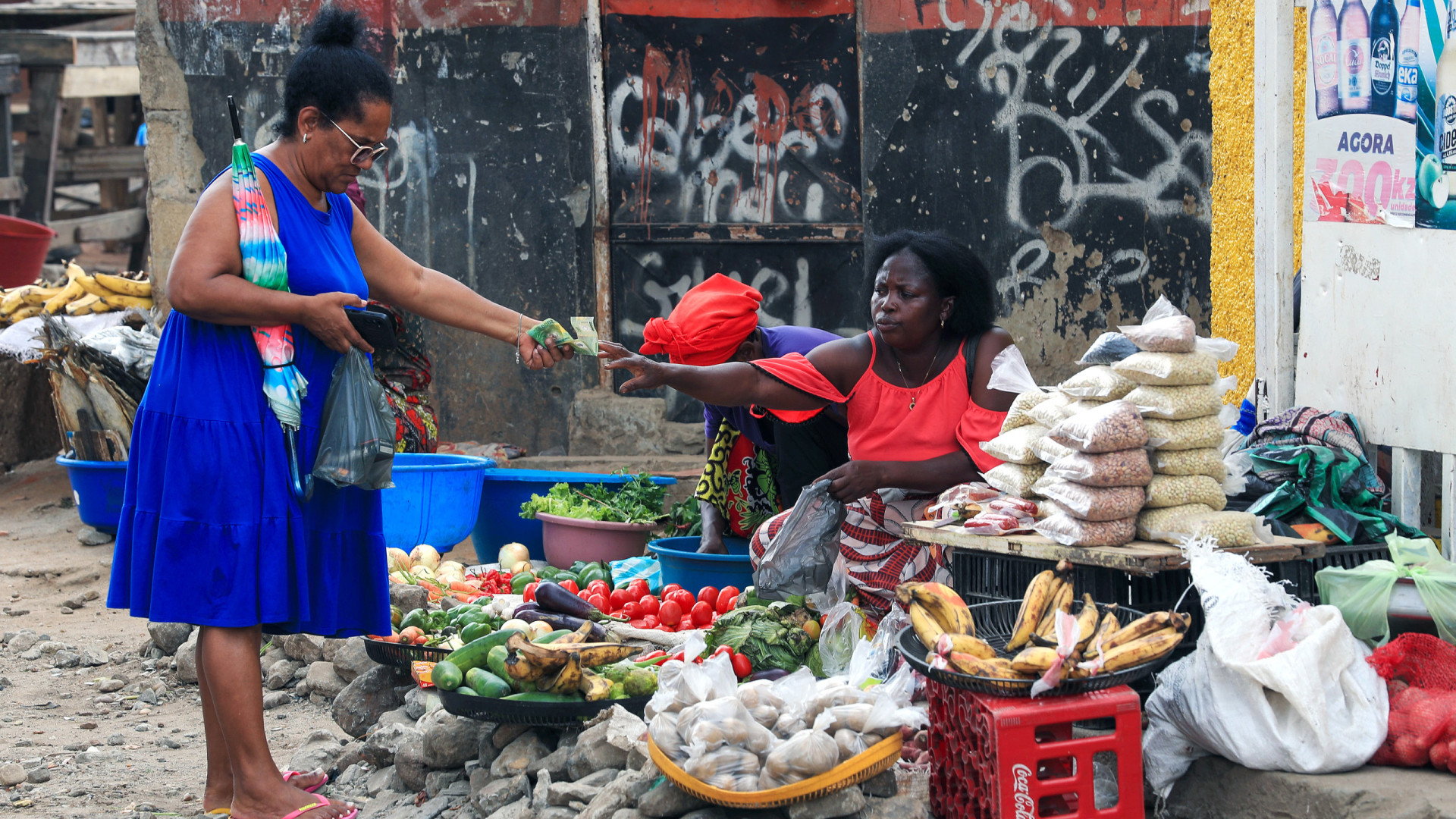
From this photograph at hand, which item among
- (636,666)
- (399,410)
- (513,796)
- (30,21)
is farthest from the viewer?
(30,21)

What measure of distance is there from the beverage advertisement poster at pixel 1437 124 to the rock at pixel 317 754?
3.52 metres

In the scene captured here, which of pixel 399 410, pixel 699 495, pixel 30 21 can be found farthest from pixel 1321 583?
pixel 30 21

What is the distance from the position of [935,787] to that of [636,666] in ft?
3.22

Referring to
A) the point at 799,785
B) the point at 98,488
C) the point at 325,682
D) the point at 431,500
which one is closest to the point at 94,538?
the point at 98,488

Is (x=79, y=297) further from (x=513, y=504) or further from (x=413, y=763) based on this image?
(x=413, y=763)

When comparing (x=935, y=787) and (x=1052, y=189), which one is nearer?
(x=935, y=787)

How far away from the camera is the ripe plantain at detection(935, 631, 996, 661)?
102 inches

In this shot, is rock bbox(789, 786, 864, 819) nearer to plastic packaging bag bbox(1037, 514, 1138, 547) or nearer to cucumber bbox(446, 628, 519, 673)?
plastic packaging bag bbox(1037, 514, 1138, 547)

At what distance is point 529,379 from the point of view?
293 inches

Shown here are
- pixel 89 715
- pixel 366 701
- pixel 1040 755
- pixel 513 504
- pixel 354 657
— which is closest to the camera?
pixel 1040 755

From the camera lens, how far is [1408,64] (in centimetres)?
341

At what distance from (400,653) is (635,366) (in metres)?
1.15

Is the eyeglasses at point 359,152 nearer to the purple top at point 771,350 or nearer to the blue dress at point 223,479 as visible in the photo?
the blue dress at point 223,479

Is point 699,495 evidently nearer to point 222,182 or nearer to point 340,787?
point 340,787
